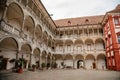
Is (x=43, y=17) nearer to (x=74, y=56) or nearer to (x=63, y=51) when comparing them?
(x=63, y=51)

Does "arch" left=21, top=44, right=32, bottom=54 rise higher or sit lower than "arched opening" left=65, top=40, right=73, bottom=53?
lower

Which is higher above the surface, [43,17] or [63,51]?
[43,17]

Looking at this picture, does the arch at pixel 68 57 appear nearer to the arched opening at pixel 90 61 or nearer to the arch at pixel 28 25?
the arched opening at pixel 90 61

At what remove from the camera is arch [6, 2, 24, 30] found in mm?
12098

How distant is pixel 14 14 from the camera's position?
44.4ft

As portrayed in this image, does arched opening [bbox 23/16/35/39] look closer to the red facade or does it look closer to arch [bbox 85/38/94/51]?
the red facade

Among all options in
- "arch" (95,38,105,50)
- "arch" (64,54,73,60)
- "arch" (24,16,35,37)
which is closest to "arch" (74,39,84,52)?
"arch" (64,54,73,60)

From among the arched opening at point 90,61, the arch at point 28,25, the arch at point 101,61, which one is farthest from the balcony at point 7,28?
the arch at point 101,61

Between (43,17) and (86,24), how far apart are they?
11400 mm

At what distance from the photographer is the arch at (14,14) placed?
476 inches

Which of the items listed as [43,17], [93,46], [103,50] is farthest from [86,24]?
[43,17]

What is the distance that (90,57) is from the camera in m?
25.5

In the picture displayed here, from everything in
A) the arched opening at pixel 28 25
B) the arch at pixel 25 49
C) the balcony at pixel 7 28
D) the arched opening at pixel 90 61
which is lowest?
the arched opening at pixel 90 61

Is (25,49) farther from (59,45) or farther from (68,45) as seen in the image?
(68,45)
